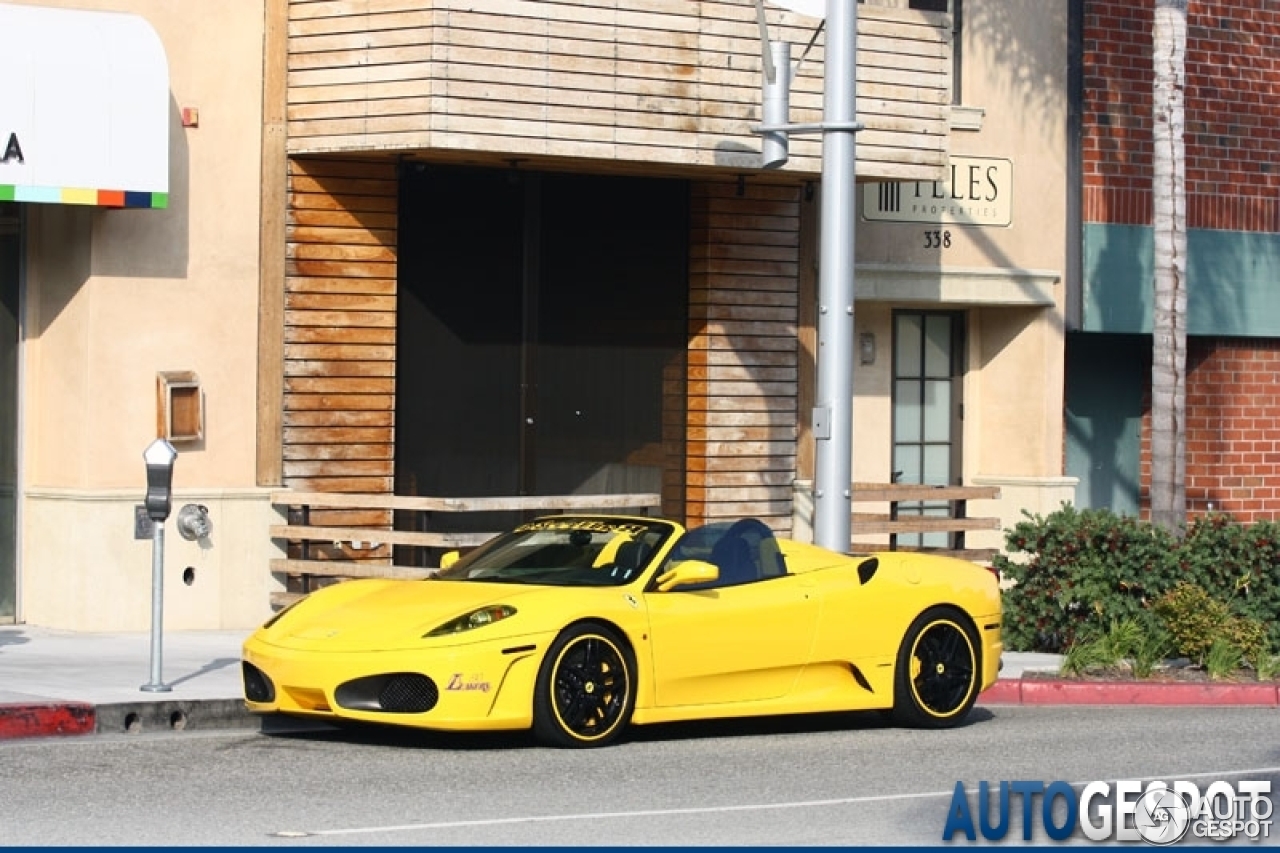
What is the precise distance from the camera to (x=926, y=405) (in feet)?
72.8

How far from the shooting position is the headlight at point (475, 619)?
11617 millimetres

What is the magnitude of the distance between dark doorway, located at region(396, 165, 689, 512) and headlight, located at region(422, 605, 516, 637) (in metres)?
6.80

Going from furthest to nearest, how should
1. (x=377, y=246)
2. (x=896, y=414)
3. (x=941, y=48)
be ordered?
1. (x=896, y=414)
2. (x=941, y=48)
3. (x=377, y=246)

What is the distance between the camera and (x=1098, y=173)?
22391 millimetres

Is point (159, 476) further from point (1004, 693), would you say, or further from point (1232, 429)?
point (1232, 429)

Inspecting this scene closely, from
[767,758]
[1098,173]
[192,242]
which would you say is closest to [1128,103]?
[1098,173]

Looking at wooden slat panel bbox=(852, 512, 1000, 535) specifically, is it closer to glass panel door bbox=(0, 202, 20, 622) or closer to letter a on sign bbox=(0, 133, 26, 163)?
glass panel door bbox=(0, 202, 20, 622)

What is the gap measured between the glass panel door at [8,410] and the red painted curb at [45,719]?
515cm

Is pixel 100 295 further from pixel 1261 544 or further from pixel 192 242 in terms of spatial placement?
pixel 1261 544

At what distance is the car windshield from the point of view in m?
12.4

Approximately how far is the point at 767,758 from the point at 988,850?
2.92 metres

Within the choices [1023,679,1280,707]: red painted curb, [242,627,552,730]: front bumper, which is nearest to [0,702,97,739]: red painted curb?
[242,627,552,730]: front bumper

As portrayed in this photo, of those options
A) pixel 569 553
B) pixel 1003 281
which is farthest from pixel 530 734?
pixel 1003 281

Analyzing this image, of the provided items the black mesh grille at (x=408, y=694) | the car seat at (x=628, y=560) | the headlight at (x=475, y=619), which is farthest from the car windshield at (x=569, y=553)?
the black mesh grille at (x=408, y=694)
